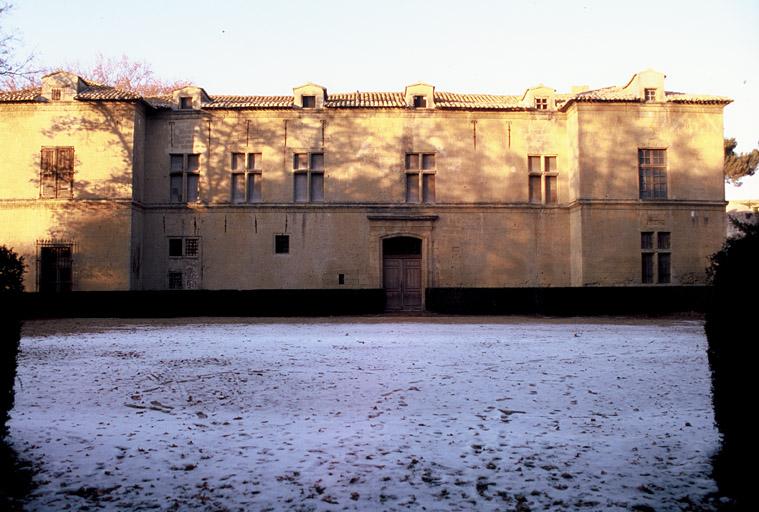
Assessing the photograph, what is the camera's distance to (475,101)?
2700 cm

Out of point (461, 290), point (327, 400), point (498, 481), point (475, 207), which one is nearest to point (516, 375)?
point (327, 400)

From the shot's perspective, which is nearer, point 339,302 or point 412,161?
point 339,302

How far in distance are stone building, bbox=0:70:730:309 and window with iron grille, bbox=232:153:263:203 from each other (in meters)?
0.09

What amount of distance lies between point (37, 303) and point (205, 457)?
20188 millimetres

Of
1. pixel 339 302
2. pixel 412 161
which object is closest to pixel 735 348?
pixel 339 302

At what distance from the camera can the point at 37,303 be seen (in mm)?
20828

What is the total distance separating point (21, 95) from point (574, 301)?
82.8ft

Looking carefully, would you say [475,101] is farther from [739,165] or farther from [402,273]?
[739,165]

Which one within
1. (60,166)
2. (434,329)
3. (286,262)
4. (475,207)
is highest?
(60,166)

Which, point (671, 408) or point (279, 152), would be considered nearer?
point (671, 408)

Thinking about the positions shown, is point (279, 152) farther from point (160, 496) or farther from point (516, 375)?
point (160, 496)

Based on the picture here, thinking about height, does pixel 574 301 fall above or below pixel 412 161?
below

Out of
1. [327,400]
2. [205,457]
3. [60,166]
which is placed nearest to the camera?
[205,457]

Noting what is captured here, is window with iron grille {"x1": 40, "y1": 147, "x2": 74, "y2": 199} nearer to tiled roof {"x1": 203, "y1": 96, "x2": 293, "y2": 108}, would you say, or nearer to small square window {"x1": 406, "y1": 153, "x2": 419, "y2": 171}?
tiled roof {"x1": 203, "y1": 96, "x2": 293, "y2": 108}
